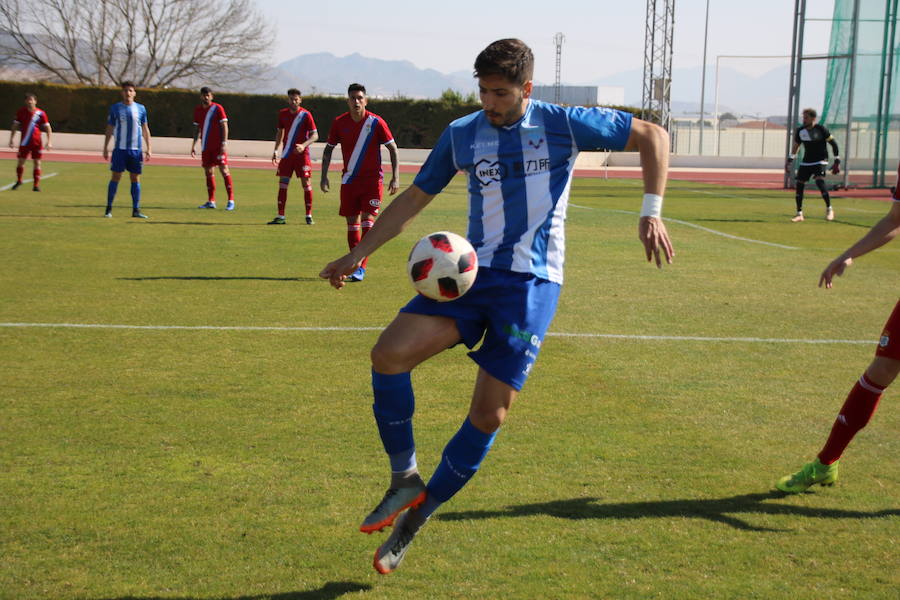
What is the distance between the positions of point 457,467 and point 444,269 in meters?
0.81

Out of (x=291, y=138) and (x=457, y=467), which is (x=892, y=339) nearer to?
(x=457, y=467)

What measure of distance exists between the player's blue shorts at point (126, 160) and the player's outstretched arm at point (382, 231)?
13.7m

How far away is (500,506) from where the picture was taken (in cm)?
447

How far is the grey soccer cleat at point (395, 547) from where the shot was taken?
369cm

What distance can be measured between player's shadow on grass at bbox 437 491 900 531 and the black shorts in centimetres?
1663

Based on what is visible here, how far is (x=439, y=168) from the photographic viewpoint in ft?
14.2

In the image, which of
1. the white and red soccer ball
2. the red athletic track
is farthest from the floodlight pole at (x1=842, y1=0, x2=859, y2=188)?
the white and red soccer ball

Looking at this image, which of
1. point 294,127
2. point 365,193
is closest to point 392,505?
Answer: point 365,193

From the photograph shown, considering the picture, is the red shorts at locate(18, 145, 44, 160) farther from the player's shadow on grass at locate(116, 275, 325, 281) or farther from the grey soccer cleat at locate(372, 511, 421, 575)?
the grey soccer cleat at locate(372, 511, 421, 575)

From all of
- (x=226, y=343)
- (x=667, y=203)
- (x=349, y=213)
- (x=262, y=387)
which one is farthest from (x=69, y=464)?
(x=667, y=203)

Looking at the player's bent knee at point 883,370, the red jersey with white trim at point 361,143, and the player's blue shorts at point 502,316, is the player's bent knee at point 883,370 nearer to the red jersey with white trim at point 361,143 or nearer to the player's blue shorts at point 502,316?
the player's blue shorts at point 502,316

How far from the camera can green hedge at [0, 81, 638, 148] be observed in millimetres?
47938

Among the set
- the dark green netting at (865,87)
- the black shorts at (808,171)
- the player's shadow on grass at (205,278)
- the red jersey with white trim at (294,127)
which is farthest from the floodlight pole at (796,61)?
the player's shadow on grass at (205,278)

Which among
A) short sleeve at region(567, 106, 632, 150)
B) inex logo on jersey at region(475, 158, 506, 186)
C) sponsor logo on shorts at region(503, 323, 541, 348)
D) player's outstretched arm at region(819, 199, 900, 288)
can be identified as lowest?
sponsor logo on shorts at region(503, 323, 541, 348)
